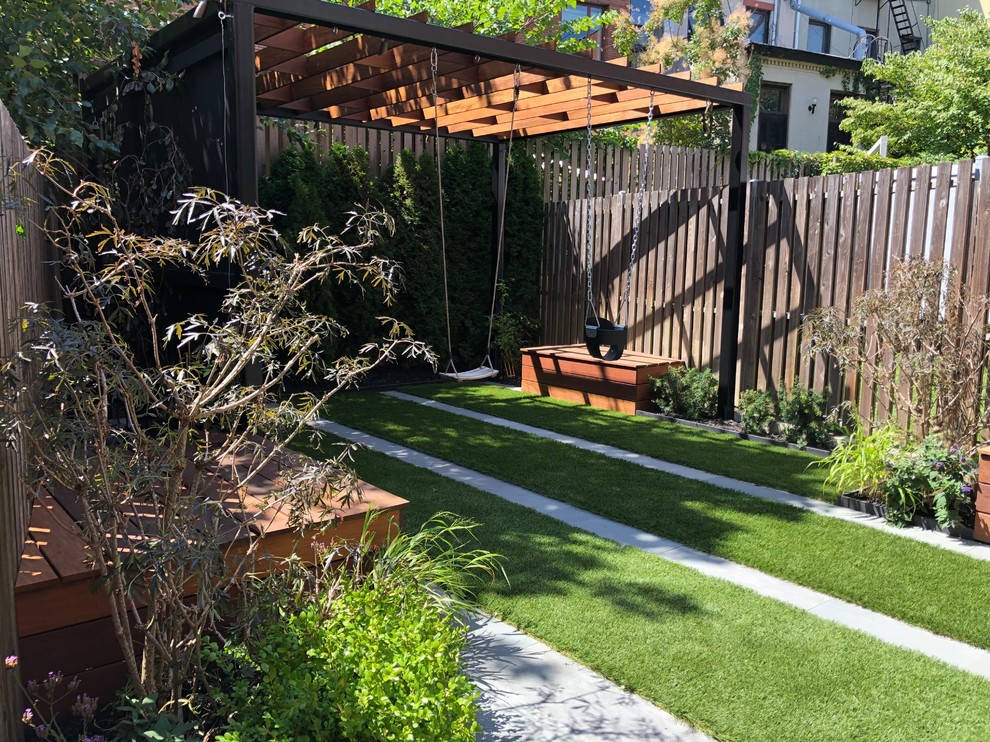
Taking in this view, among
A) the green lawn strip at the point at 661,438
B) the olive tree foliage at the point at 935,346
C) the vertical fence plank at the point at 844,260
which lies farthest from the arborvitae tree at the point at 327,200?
the olive tree foliage at the point at 935,346

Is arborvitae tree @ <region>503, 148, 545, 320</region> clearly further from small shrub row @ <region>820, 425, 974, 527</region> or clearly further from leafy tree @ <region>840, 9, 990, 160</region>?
leafy tree @ <region>840, 9, 990, 160</region>

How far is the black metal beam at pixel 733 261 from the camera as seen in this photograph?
7066mm

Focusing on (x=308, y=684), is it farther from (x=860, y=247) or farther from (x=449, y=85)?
(x=449, y=85)

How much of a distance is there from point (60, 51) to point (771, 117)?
63.5ft

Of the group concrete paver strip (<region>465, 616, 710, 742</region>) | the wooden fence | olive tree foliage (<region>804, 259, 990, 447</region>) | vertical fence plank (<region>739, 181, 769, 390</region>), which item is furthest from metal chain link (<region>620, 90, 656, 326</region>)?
concrete paver strip (<region>465, 616, 710, 742</region>)

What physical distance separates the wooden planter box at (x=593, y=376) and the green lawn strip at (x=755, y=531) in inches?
58.6

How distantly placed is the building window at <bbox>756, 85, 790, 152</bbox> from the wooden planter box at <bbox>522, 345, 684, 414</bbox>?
50.8 ft

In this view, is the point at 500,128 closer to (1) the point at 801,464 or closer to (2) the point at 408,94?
(2) the point at 408,94

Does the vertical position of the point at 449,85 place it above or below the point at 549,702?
above

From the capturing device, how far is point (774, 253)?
22.8ft

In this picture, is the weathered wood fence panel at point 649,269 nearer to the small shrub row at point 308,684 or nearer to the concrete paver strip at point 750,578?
the concrete paver strip at point 750,578

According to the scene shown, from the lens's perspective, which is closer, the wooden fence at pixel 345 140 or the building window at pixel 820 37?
the wooden fence at pixel 345 140

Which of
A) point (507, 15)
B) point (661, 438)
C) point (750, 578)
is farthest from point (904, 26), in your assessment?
point (750, 578)

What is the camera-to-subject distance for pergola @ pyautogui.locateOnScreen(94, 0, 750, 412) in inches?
162
